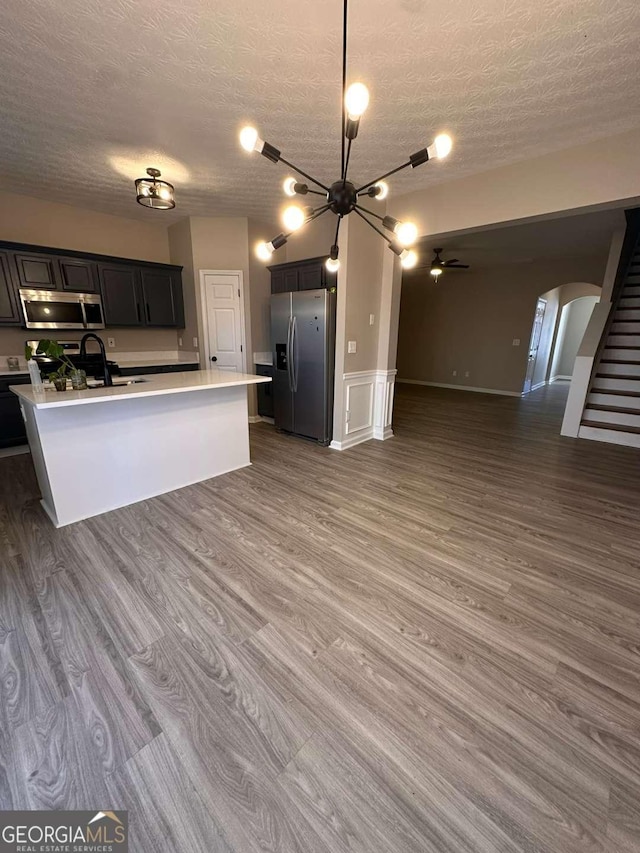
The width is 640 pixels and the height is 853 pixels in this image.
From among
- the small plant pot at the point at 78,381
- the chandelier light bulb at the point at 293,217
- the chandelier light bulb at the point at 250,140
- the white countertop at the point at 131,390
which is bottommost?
the white countertop at the point at 131,390

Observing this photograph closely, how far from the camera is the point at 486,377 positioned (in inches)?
323

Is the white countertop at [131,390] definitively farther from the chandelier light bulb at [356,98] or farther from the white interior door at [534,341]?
the white interior door at [534,341]

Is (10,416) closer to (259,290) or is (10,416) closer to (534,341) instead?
(259,290)

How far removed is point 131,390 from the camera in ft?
8.46

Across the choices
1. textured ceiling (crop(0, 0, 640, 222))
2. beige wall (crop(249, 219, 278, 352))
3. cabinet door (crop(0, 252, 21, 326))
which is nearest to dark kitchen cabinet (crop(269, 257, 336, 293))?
beige wall (crop(249, 219, 278, 352))

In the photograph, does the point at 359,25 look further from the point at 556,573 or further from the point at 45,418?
the point at 556,573

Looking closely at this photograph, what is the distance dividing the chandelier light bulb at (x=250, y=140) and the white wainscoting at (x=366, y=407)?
8.41 ft

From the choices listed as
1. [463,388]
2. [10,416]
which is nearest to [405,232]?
[10,416]

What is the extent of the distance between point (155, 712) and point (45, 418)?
2.01m

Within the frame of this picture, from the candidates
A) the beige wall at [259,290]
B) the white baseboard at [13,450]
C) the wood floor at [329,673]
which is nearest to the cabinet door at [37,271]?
the white baseboard at [13,450]


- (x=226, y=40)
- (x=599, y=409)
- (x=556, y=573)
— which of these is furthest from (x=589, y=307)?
(x=226, y=40)

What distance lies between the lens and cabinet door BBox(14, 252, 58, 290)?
3777 millimetres

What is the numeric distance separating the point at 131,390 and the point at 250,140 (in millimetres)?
1816

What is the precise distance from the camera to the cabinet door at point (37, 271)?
378 cm
